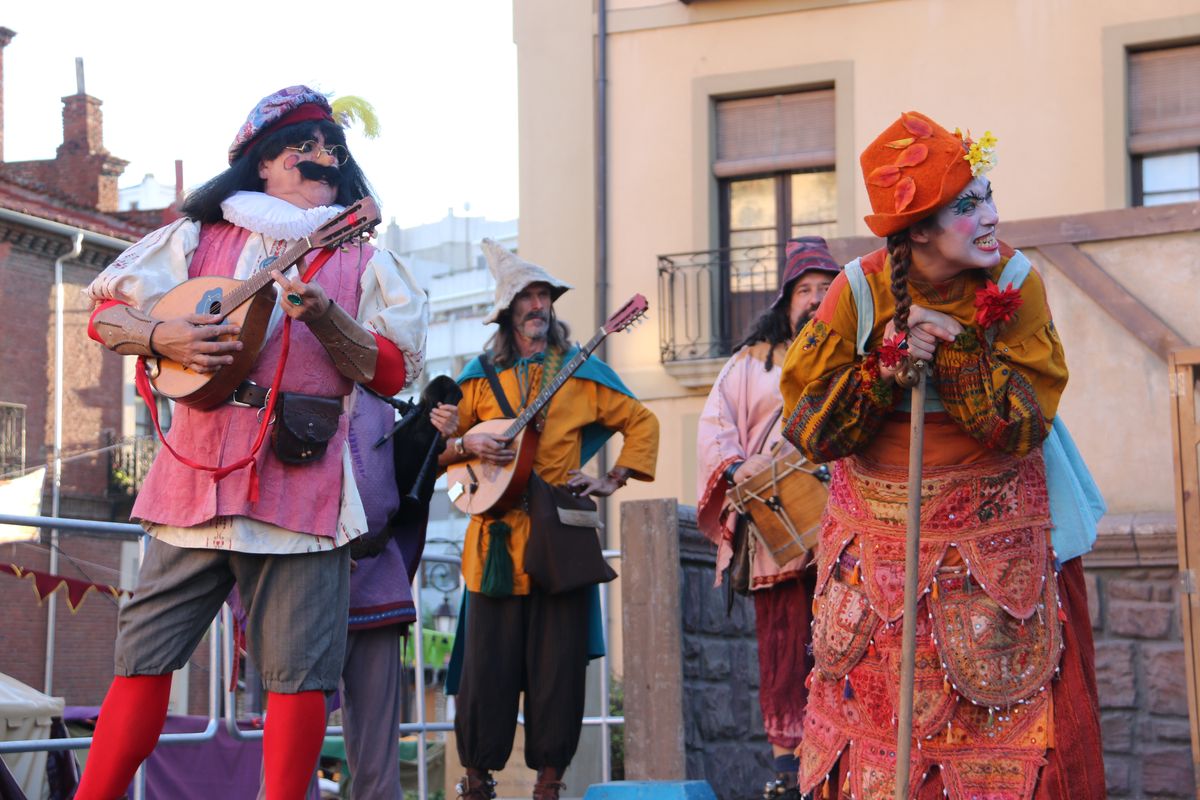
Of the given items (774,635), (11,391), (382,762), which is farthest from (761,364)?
(11,391)

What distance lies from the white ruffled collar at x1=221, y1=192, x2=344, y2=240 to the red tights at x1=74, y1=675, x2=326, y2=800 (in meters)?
1.23

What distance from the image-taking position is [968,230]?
430 centimetres

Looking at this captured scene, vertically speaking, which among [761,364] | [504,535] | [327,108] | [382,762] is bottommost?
[382,762]

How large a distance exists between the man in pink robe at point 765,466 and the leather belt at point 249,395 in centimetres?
270

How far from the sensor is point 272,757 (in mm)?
4477

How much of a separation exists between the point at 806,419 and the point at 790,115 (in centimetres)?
1423

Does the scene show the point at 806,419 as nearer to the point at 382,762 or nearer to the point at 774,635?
the point at 382,762

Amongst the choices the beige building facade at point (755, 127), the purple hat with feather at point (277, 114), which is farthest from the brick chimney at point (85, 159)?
the purple hat with feather at point (277, 114)

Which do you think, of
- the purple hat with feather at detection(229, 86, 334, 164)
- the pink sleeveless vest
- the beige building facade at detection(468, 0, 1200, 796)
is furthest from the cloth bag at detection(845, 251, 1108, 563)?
the beige building facade at detection(468, 0, 1200, 796)

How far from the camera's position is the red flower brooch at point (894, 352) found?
4242mm

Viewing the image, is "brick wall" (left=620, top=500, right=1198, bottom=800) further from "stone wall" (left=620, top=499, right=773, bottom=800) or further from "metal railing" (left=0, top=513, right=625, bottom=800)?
"metal railing" (left=0, top=513, right=625, bottom=800)

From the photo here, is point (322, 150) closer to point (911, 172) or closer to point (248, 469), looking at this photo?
point (248, 469)

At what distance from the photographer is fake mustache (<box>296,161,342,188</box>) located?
501 cm

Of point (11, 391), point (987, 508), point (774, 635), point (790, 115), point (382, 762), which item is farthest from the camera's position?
point (11, 391)
